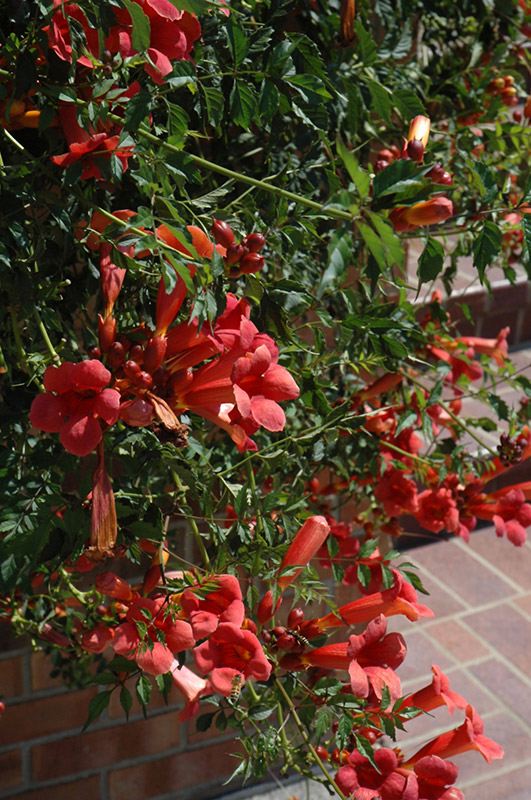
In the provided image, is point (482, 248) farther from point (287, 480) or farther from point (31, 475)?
point (287, 480)

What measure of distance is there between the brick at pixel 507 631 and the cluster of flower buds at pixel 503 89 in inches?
65.5

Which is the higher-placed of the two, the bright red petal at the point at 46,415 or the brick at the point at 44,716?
the bright red petal at the point at 46,415

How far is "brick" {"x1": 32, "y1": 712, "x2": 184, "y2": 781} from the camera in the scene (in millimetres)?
2209

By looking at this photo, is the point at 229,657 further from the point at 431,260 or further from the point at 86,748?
→ the point at 86,748

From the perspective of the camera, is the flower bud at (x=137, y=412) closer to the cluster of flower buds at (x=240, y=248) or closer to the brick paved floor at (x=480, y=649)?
the cluster of flower buds at (x=240, y=248)

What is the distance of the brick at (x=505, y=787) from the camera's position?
2.51 metres

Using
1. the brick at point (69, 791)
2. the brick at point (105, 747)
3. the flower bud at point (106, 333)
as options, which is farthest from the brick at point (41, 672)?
the flower bud at point (106, 333)

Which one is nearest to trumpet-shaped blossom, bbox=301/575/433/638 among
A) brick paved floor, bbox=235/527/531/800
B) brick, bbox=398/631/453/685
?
brick paved floor, bbox=235/527/531/800

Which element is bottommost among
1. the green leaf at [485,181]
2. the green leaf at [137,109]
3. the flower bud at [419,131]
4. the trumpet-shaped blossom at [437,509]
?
the trumpet-shaped blossom at [437,509]

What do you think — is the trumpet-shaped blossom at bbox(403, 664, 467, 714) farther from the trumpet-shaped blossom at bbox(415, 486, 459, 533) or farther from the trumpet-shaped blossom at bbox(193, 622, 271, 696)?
the trumpet-shaped blossom at bbox(415, 486, 459, 533)

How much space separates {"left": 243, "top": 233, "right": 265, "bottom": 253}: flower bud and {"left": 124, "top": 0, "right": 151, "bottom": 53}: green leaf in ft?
0.75

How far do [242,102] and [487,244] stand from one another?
36 cm

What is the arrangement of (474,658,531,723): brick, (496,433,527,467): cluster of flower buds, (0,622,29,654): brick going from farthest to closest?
(474,658,531,723): brick, (0,622,29,654): brick, (496,433,527,467): cluster of flower buds

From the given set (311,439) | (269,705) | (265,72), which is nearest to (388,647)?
(269,705)
